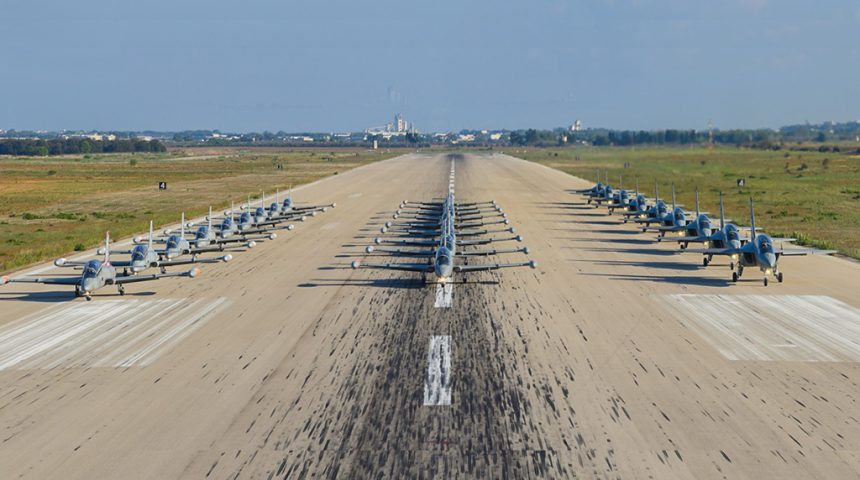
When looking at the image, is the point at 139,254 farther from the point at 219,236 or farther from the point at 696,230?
the point at 696,230

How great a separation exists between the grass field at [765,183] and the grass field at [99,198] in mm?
53135

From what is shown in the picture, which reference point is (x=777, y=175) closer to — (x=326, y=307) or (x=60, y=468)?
(x=326, y=307)

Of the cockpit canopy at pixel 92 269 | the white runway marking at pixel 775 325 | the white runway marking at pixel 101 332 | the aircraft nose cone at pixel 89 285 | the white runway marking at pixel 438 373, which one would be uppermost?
the cockpit canopy at pixel 92 269

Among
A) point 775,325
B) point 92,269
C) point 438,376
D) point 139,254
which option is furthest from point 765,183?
point 438,376

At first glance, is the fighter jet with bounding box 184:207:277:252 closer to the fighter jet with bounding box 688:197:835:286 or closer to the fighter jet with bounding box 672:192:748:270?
the fighter jet with bounding box 672:192:748:270

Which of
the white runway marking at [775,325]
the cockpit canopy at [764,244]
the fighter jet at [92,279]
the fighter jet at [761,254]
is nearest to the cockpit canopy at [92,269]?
the fighter jet at [92,279]

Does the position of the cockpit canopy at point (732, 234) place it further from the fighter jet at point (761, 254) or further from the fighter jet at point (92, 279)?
the fighter jet at point (92, 279)

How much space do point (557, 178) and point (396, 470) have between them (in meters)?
120

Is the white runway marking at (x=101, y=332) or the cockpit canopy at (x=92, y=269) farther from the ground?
the cockpit canopy at (x=92, y=269)

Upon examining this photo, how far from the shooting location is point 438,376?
25.6 meters

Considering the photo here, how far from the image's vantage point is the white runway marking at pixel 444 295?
36438 mm

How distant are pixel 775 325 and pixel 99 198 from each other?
9508 centimetres

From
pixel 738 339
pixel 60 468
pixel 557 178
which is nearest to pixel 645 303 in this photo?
pixel 738 339

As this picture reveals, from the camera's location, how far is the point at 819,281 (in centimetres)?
4234
